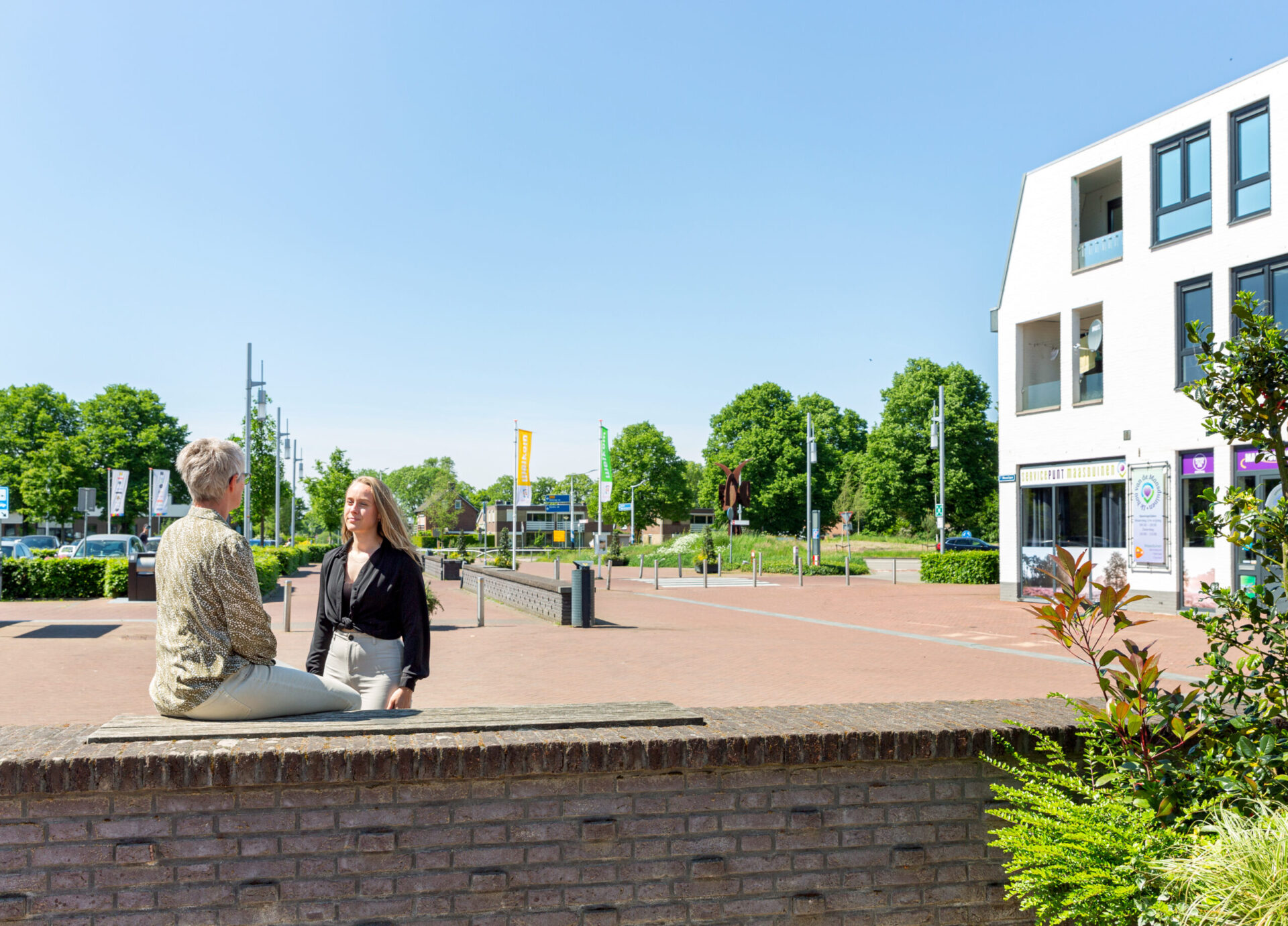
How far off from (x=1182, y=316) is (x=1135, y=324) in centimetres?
93

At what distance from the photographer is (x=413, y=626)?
421cm

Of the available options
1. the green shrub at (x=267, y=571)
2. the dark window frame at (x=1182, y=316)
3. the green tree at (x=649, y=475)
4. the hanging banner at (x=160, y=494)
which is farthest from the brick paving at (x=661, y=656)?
the green tree at (x=649, y=475)

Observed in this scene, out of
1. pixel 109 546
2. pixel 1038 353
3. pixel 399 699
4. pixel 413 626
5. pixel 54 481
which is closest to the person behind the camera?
pixel 399 699

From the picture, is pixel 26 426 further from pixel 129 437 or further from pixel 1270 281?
pixel 1270 281

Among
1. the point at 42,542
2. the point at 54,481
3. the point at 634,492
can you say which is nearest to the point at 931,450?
the point at 634,492

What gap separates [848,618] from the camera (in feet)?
63.7

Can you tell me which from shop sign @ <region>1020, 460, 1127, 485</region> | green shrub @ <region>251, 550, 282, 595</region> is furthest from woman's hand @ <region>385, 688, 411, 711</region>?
A: green shrub @ <region>251, 550, 282, 595</region>

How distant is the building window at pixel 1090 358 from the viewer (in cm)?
2170

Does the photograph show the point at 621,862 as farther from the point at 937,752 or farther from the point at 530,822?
the point at 937,752

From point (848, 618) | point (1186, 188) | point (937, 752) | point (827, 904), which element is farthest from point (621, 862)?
point (1186, 188)

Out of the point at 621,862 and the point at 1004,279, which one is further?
the point at 1004,279

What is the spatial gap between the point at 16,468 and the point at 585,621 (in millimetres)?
59087

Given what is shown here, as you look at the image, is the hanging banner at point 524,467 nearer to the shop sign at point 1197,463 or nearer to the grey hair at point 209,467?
the shop sign at point 1197,463

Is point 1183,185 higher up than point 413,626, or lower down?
higher up
